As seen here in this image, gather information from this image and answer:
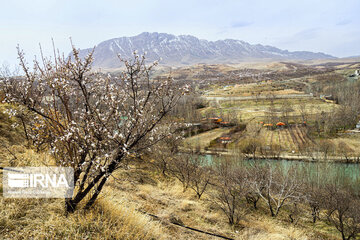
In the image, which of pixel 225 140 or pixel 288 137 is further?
pixel 288 137

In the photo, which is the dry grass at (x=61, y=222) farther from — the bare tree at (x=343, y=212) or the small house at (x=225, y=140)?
the small house at (x=225, y=140)

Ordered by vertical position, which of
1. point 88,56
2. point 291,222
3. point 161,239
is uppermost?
point 88,56

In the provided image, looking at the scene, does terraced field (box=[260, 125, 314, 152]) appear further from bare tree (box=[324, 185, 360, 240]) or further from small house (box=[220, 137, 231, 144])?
bare tree (box=[324, 185, 360, 240])

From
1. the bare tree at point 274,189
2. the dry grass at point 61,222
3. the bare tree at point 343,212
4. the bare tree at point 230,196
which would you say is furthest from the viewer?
the bare tree at point 343,212

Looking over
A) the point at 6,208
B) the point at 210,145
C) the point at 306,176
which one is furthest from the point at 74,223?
the point at 210,145

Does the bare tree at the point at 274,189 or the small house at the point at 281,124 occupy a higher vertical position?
the bare tree at the point at 274,189

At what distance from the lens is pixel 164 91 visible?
454 cm

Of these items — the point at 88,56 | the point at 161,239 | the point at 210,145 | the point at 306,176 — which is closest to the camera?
the point at 88,56

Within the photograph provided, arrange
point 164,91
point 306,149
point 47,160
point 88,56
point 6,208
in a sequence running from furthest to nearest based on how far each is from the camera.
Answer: point 306,149 < point 47,160 < point 164,91 < point 6,208 < point 88,56

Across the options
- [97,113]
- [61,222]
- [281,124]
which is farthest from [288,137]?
[61,222]

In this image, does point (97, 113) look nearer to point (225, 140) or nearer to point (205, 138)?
point (225, 140)

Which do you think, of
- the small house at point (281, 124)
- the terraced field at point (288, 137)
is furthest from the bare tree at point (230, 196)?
the small house at point (281, 124)

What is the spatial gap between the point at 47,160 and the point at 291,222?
1411cm

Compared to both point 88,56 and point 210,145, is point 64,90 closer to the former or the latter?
point 88,56
